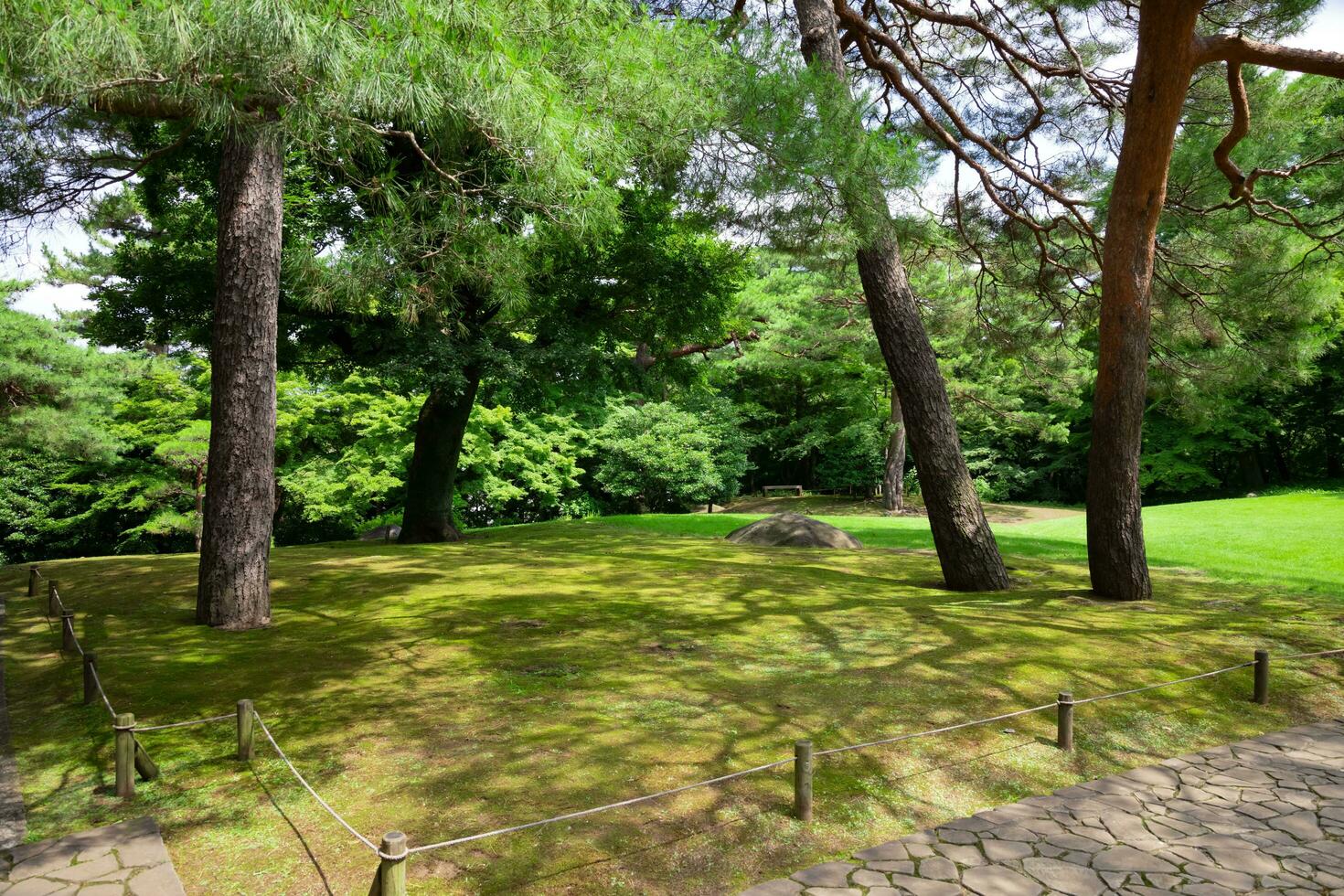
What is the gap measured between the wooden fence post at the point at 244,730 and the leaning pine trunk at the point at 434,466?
7913 millimetres

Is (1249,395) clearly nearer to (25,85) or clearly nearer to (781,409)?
(781,409)

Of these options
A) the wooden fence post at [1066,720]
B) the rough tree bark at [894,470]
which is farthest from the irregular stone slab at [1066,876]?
the rough tree bark at [894,470]

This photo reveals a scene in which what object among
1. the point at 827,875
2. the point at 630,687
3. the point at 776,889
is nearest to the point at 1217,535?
the point at 630,687

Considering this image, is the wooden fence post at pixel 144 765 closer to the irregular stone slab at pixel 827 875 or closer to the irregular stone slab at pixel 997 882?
the irregular stone slab at pixel 827 875

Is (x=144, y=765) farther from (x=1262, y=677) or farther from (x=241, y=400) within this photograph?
(x=1262, y=677)

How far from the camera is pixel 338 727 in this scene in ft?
13.6

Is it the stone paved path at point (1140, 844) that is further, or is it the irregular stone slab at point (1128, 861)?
the irregular stone slab at point (1128, 861)

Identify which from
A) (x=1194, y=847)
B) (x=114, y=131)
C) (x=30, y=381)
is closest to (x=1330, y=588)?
(x=1194, y=847)

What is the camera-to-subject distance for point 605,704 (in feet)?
15.0

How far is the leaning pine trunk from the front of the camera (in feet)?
39.5

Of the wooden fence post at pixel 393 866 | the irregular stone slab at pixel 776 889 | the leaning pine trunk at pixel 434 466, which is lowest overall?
the irregular stone slab at pixel 776 889

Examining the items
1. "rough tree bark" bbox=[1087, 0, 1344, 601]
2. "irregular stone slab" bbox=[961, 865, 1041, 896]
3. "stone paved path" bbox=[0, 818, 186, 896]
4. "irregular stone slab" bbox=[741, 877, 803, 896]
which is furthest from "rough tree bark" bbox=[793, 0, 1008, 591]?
"stone paved path" bbox=[0, 818, 186, 896]

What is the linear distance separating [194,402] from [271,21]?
16.8 m

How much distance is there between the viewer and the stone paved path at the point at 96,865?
8.93 ft
